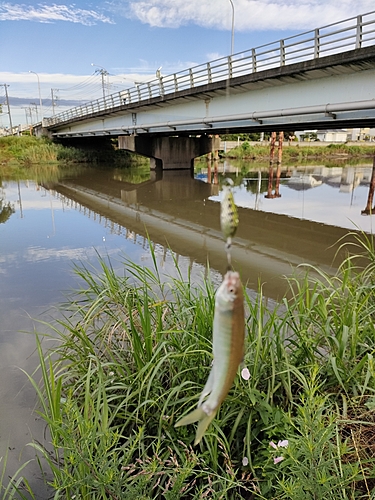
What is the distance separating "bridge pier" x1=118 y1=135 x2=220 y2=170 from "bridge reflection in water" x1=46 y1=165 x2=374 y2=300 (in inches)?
336

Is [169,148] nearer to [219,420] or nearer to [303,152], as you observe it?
[303,152]

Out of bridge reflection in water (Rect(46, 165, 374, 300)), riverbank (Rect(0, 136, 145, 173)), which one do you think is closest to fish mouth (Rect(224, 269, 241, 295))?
bridge reflection in water (Rect(46, 165, 374, 300))

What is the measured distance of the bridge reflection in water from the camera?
6.86 metres

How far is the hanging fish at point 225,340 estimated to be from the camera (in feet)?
2.55

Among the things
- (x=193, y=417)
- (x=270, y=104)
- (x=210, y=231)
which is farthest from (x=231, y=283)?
(x=270, y=104)

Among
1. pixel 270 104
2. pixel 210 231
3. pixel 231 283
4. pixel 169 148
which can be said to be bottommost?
pixel 210 231

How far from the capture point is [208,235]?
8844mm

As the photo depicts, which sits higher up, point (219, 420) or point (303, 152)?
point (303, 152)

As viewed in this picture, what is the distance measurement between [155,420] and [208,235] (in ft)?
22.0

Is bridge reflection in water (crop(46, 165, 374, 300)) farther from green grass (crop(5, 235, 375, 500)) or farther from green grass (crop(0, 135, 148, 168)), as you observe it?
green grass (crop(0, 135, 148, 168))

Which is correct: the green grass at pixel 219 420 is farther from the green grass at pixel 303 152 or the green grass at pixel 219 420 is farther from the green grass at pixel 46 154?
the green grass at pixel 303 152

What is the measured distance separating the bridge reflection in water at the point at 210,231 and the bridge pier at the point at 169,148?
8.53 metres

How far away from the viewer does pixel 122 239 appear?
849 cm

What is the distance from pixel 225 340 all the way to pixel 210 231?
8.43m
